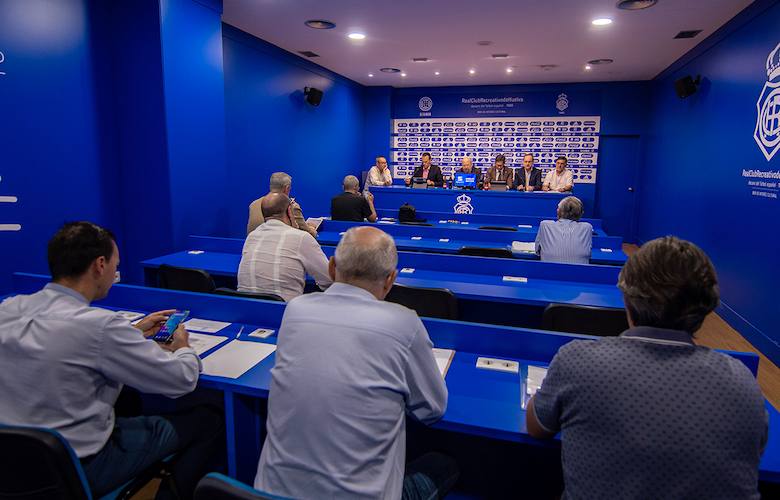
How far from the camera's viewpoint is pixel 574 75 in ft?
27.9

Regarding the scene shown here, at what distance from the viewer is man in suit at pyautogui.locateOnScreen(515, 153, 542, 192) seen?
333 inches

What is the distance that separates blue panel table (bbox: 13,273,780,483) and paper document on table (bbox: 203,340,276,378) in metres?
0.04

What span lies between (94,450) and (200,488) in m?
0.71

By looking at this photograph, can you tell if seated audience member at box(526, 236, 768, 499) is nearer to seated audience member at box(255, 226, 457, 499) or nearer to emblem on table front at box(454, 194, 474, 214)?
seated audience member at box(255, 226, 457, 499)

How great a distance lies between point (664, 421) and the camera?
3.26 feet

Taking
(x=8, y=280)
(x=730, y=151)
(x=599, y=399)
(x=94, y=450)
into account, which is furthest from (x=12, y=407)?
(x=730, y=151)

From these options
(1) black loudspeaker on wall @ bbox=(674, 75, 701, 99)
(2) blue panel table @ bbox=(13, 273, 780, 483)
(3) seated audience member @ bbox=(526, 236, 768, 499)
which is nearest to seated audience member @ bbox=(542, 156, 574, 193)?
(1) black loudspeaker on wall @ bbox=(674, 75, 701, 99)

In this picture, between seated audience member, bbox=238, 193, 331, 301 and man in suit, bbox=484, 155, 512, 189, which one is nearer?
seated audience member, bbox=238, 193, 331, 301

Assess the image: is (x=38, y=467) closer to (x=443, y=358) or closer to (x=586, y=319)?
(x=443, y=358)

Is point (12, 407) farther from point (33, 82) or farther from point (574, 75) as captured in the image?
point (574, 75)

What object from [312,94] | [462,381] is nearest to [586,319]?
[462,381]

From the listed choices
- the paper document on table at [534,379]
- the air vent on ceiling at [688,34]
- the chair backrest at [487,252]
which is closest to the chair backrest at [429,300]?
the paper document on table at [534,379]

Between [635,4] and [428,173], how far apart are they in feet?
15.9

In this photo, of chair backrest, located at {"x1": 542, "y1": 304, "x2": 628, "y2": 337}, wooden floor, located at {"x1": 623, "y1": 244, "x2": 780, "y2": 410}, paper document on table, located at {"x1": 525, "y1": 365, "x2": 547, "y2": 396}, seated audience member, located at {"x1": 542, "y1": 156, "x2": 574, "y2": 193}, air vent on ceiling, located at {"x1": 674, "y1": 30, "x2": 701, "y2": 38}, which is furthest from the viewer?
seated audience member, located at {"x1": 542, "y1": 156, "x2": 574, "y2": 193}
